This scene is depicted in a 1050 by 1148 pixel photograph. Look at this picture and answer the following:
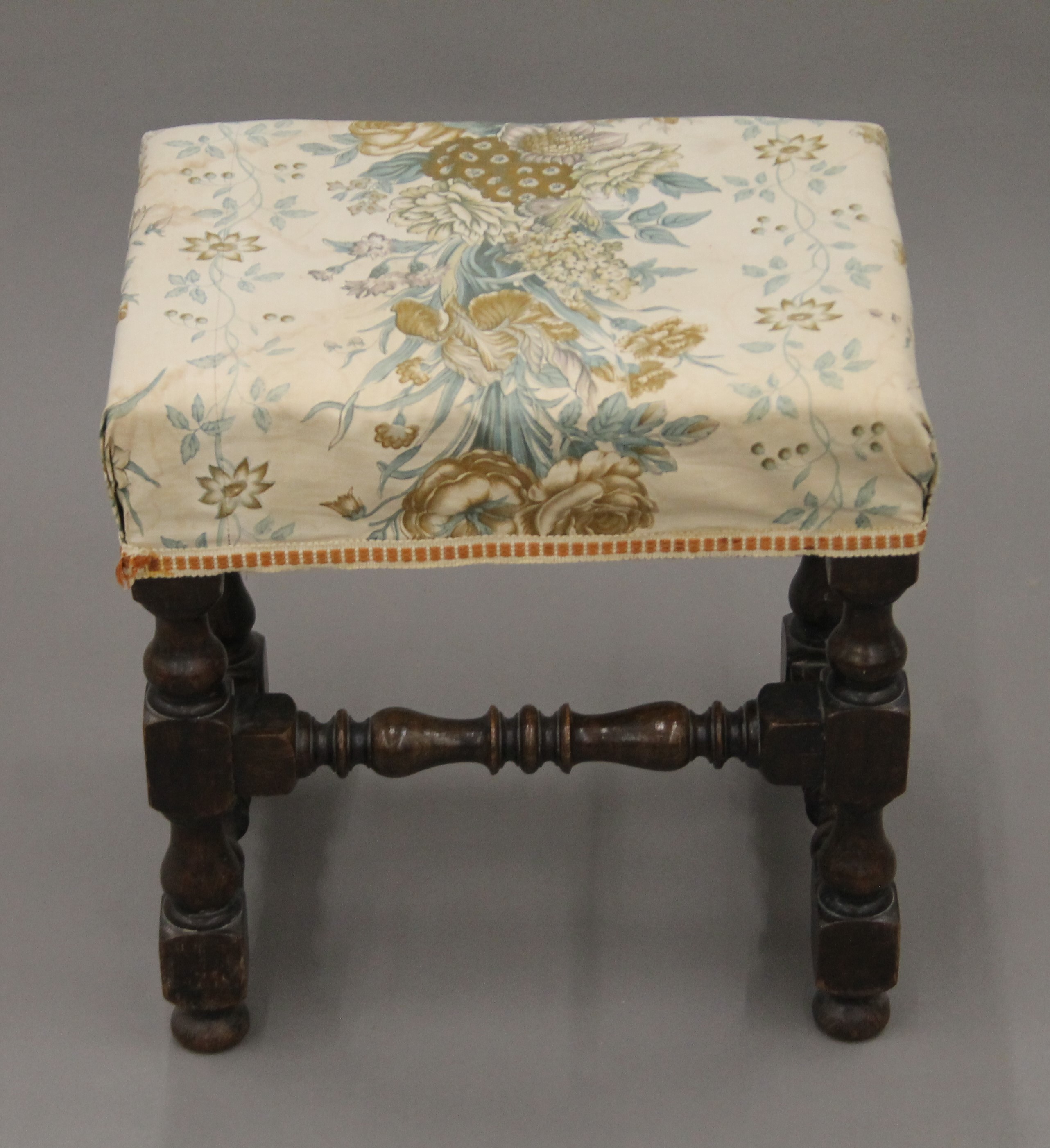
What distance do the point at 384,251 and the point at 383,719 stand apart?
12.0 inches

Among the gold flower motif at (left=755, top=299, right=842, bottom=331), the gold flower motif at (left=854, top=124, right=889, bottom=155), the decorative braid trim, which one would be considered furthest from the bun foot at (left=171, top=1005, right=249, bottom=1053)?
the gold flower motif at (left=854, top=124, right=889, bottom=155)

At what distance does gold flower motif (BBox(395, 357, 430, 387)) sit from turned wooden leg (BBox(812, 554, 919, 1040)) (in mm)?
262

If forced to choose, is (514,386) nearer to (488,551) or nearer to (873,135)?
(488,551)

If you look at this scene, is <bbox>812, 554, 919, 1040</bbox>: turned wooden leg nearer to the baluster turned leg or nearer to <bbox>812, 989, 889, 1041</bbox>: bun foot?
<bbox>812, 989, 889, 1041</bbox>: bun foot

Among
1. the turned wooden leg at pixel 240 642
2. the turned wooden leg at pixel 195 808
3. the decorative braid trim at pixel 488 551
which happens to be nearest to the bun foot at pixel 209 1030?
the turned wooden leg at pixel 195 808

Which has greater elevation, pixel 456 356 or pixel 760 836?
pixel 456 356

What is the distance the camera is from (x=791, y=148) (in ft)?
4.84

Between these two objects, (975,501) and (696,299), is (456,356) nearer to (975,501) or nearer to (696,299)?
(696,299)

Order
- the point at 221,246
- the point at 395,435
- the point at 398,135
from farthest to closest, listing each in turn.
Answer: the point at 398,135 → the point at 221,246 → the point at 395,435

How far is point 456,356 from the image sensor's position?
1.32 meters

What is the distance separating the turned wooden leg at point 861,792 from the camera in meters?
1.39

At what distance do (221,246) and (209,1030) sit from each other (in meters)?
0.51

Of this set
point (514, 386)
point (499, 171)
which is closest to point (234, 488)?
point (514, 386)

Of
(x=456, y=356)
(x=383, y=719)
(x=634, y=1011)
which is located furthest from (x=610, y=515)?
(x=634, y=1011)
